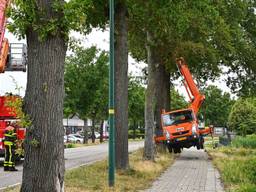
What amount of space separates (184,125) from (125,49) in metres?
13.3

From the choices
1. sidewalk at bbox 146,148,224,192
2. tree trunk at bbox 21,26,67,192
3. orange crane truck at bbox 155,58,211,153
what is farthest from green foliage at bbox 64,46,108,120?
tree trunk at bbox 21,26,67,192

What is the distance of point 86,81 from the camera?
55.2m

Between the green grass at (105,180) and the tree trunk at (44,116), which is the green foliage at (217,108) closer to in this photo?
the green grass at (105,180)

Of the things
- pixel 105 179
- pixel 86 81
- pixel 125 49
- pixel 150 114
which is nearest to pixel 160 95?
pixel 150 114

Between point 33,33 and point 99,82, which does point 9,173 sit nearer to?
point 33,33

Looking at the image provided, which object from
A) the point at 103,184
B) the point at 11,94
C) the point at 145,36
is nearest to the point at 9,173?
the point at 103,184

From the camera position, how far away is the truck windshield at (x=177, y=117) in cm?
3103

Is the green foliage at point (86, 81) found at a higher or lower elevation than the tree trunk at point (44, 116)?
higher

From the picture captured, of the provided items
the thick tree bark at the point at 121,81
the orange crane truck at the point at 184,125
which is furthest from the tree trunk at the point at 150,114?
the thick tree bark at the point at 121,81

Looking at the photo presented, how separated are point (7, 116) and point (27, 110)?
591 inches

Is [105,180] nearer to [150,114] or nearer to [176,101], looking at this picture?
[150,114]

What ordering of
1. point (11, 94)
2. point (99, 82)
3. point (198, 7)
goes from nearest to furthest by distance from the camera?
1. point (11, 94)
2. point (198, 7)
3. point (99, 82)

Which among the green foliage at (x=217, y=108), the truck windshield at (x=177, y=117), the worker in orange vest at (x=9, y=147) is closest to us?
the worker in orange vest at (x=9, y=147)

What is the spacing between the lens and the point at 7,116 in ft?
74.6
